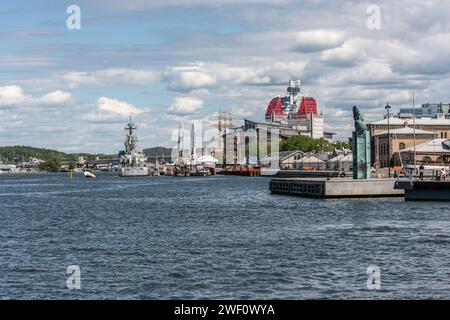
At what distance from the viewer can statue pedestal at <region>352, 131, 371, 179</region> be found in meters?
Answer: 102

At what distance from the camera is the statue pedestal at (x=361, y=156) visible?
4018 inches

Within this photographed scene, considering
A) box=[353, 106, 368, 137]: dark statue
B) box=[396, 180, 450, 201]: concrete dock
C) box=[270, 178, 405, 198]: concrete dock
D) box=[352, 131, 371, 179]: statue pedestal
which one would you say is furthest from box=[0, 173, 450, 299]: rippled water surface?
box=[353, 106, 368, 137]: dark statue

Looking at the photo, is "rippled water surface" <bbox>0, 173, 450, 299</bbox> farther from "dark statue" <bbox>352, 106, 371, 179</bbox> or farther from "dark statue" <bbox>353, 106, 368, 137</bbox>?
"dark statue" <bbox>353, 106, 368, 137</bbox>

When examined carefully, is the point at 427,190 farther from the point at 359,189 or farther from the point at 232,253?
the point at 232,253

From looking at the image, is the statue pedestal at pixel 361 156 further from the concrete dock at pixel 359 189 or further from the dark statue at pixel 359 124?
the concrete dock at pixel 359 189

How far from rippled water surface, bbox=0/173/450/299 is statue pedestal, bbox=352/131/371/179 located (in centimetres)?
2307

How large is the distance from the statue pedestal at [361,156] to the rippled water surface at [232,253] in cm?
2307

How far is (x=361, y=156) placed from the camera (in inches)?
4026

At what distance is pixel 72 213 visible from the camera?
276 feet

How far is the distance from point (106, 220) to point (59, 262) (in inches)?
1196

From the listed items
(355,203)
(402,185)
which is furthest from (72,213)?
(402,185)

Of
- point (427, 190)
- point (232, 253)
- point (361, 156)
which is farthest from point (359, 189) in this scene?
point (232, 253)

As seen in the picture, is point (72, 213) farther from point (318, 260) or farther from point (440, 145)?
point (440, 145)
